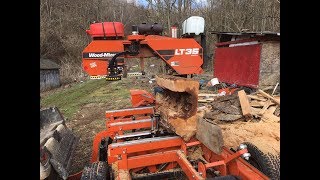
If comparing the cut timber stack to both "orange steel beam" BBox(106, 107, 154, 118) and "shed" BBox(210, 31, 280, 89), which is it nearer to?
"orange steel beam" BBox(106, 107, 154, 118)

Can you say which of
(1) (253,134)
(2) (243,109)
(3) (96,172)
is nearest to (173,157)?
(3) (96,172)

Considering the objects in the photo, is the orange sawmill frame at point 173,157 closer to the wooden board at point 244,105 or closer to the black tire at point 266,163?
the black tire at point 266,163

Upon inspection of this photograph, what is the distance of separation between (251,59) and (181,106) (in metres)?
8.39

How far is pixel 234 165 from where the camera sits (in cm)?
308

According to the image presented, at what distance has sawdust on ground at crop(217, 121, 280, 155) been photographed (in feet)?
16.3

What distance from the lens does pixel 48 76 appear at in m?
20.2

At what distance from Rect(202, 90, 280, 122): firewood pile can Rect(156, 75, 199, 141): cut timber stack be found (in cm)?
258

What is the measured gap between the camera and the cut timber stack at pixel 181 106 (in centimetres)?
339

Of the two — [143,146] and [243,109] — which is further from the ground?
[243,109]

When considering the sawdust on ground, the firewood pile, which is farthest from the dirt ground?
the firewood pile

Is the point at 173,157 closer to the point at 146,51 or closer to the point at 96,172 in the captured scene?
the point at 96,172

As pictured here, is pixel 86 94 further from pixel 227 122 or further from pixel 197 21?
pixel 197 21

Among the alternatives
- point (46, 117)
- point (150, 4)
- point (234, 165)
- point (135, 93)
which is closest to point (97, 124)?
point (135, 93)
